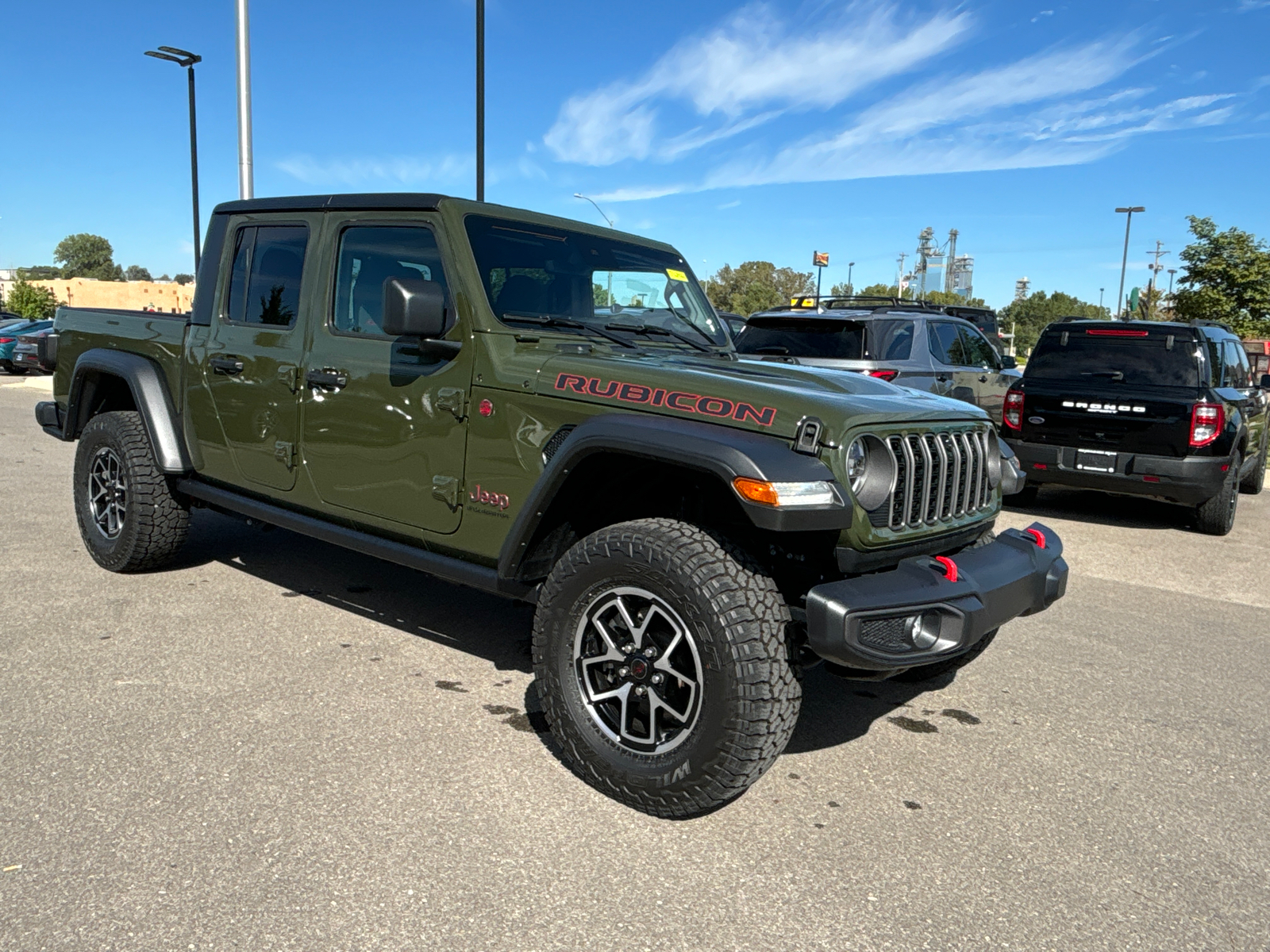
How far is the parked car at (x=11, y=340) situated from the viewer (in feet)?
79.7

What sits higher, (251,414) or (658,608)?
(251,414)

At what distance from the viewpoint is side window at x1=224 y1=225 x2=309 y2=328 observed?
4359 mm

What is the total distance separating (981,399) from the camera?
10.2 metres

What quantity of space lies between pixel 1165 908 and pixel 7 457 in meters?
10.6

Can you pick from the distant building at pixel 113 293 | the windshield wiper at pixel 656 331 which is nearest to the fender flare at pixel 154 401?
the windshield wiper at pixel 656 331

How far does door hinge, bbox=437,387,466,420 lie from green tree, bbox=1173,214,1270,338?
30.1m

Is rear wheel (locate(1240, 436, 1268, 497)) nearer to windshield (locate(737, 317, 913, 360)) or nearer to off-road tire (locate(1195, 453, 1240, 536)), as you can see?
off-road tire (locate(1195, 453, 1240, 536))

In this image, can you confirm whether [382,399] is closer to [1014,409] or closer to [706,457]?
[706,457]

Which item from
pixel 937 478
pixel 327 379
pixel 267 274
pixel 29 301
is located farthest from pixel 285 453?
pixel 29 301

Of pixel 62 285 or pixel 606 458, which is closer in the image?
pixel 606 458

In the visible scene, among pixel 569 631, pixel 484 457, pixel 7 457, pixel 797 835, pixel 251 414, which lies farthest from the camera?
pixel 7 457

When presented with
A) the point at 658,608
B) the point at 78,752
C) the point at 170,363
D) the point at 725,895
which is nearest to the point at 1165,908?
the point at 725,895

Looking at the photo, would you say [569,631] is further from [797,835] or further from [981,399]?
[981,399]

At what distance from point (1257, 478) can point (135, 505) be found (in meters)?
10.7
